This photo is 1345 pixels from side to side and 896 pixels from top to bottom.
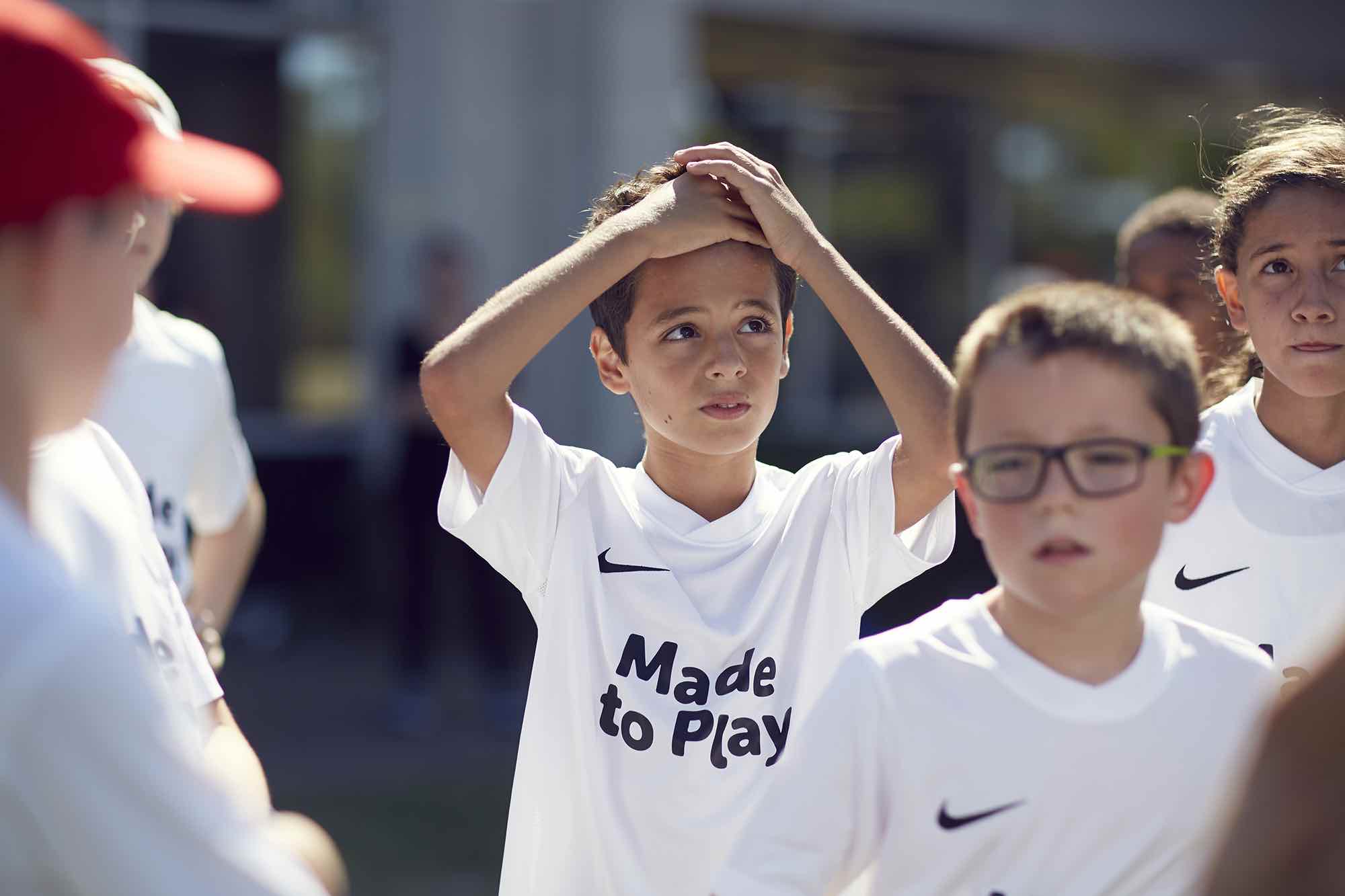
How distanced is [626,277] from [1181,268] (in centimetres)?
187

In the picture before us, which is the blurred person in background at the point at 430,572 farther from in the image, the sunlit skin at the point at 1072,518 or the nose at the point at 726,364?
the sunlit skin at the point at 1072,518

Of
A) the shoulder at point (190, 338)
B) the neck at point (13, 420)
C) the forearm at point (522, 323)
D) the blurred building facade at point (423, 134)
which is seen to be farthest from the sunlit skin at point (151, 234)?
the blurred building facade at point (423, 134)

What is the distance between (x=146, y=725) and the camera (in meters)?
1.38

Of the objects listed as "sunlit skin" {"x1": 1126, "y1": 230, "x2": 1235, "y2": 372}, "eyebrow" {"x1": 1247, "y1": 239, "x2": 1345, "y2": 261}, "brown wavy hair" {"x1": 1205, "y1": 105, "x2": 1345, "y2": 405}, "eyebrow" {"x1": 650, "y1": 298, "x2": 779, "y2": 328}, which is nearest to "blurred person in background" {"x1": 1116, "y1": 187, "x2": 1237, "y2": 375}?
"sunlit skin" {"x1": 1126, "y1": 230, "x2": 1235, "y2": 372}

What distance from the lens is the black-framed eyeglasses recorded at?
1.80 m

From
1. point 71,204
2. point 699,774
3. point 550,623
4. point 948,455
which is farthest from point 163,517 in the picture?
point 71,204

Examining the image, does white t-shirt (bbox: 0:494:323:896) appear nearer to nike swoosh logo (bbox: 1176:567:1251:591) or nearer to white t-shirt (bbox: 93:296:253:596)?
nike swoosh logo (bbox: 1176:567:1251:591)

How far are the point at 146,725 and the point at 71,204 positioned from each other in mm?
508

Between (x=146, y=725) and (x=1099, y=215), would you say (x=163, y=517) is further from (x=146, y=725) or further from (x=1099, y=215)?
(x=1099, y=215)

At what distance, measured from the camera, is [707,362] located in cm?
266

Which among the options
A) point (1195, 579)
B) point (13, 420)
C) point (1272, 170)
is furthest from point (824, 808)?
point (1272, 170)

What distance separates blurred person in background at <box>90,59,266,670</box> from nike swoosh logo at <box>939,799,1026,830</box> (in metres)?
2.13

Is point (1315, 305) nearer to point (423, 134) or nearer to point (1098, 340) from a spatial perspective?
point (1098, 340)

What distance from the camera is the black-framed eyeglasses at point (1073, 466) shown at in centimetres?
180
